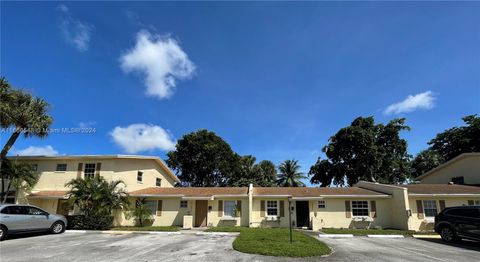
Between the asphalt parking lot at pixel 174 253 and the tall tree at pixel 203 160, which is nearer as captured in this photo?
the asphalt parking lot at pixel 174 253

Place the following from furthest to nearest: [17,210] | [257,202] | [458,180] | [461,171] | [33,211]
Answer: [458,180], [461,171], [257,202], [33,211], [17,210]

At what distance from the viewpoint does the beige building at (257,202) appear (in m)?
20.1

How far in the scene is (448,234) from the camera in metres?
13.5

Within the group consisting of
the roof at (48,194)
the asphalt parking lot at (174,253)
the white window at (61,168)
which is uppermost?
the white window at (61,168)

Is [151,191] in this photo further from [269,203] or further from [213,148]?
[213,148]

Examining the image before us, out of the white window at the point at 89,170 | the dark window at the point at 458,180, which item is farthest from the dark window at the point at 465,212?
the white window at the point at 89,170

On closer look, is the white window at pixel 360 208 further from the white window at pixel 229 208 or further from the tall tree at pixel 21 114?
the tall tree at pixel 21 114

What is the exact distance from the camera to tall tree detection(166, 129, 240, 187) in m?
39.5

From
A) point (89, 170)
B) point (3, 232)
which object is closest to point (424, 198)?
point (3, 232)

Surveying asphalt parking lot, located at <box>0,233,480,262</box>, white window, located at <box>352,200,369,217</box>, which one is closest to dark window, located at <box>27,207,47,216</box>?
asphalt parking lot, located at <box>0,233,480,262</box>

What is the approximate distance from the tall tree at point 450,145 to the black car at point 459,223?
2670cm

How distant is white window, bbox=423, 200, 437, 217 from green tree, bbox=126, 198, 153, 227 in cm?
1957

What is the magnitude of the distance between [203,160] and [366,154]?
20962 millimetres

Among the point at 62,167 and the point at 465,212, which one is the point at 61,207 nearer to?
the point at 62,167
